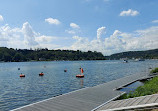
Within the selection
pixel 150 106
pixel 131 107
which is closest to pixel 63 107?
pixel 131 107

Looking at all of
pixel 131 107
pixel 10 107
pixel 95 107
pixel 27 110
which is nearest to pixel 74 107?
pixel 95 107

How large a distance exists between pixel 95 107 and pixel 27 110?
13.4ft

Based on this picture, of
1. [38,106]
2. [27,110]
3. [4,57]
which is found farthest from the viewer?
[4,57]

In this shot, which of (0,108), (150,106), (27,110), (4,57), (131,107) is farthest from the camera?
(4,57)

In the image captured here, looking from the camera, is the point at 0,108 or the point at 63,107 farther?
the point at 0,108

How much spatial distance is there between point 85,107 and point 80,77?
954 inches

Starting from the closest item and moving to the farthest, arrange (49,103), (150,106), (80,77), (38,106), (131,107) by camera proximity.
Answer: (150,106), (131,107), (38,106), (49,103), (80,77)

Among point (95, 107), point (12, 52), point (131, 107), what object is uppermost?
point (12, 52)

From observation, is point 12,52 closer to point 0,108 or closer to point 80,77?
point 80,77

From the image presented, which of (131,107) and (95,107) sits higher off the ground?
(131,107)

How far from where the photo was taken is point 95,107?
28.8ft

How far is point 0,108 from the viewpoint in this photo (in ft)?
42.4

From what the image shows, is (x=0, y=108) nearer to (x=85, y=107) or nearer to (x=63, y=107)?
(x=63, y=107)

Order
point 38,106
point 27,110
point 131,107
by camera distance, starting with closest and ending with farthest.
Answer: point 131,107, point 27,110, point 38,106
